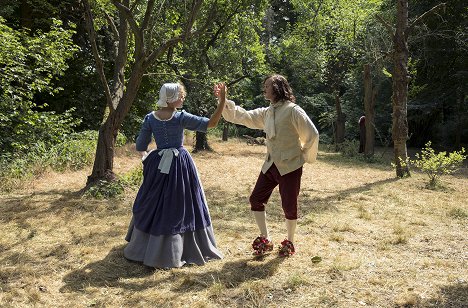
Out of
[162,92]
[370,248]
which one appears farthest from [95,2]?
[370,248]

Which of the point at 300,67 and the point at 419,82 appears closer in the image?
the point at 419,82

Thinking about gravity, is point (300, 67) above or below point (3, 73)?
above

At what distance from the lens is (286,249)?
4.43m

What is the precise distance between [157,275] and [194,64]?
11.7m

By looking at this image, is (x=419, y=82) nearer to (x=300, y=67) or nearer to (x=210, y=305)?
(x=300, y=67)

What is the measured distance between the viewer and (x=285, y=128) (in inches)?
167

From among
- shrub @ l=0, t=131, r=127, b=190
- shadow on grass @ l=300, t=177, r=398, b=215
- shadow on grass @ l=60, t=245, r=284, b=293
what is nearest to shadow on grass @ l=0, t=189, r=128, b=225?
shrub @ l=0, t=131, r=127, b=190

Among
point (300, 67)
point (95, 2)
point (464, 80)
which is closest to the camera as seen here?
point (95, 2)

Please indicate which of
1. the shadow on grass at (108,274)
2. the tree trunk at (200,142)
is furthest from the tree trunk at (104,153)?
the tree trunk at (200,142)

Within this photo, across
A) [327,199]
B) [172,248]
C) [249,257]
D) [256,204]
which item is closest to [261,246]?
[249,257]

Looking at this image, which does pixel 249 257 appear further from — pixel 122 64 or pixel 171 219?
pixel 122 64

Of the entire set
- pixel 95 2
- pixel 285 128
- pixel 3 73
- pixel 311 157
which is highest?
pixel 95 2

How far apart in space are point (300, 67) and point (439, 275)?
58.6 feet

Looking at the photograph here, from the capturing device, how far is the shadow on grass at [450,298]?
3330 millimetres
